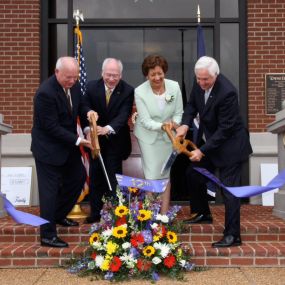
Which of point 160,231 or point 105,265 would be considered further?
point 160,231

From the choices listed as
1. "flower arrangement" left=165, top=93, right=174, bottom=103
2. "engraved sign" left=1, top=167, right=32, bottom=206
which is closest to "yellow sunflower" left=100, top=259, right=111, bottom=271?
"flower arrangement" left=165, top=93, right=174, bottom=103

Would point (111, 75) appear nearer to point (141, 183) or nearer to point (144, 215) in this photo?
point (141, 183)

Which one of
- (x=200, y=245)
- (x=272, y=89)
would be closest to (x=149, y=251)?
(x=200, y=245)

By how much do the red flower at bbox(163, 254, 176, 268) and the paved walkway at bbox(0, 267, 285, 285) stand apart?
0.44 feet

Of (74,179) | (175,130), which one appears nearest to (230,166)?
(175,130)

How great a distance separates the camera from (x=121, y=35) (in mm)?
8234

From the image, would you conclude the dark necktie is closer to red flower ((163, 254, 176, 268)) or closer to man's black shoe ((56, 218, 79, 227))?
man's black shoe ((56, 218, 79, 227))

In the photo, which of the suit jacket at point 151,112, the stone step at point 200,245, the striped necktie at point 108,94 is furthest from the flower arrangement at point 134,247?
the striped necktie at point 108,94

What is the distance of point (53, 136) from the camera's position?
4840 millimetres

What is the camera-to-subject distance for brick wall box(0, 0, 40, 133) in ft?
26.0

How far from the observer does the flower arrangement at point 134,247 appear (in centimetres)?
431

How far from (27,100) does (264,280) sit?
5.14 metres

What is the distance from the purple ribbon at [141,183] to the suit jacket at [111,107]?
0.86 m

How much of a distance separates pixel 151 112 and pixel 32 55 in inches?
139
